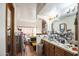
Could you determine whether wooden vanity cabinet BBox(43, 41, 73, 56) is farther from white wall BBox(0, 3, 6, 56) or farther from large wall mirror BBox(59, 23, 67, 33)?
white wall BBox(0, 3, 6, 56)

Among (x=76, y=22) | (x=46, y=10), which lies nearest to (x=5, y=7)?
(x=46, y=10)

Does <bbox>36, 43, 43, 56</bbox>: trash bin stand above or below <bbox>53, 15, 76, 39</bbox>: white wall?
below

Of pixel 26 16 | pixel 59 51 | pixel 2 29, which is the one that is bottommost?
pixel 59 51

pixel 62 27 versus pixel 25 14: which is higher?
pixel 25 14

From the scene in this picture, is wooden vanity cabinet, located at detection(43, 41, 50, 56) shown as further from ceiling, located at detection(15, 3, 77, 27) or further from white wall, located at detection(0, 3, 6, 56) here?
white wall, located at detection(0, 3, 6, 56)

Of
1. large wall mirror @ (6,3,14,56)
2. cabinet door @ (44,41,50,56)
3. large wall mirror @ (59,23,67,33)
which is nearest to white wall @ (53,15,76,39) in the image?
large wall mirror @ (59,23,67,33)

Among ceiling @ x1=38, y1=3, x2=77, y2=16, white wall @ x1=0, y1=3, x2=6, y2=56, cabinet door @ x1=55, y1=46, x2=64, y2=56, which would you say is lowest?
cabinet door @ x1=55, y1=46, x2=64, y2=56

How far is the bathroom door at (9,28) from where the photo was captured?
1416mm

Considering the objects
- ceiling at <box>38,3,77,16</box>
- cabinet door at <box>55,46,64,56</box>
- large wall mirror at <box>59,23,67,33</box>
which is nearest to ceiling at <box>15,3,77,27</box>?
ceiling at <box>38,3,77,16</box>

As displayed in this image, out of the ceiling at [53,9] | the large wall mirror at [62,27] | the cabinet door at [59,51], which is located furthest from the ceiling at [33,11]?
the cabinet door at [59,51]

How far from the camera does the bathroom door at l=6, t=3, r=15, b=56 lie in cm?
142

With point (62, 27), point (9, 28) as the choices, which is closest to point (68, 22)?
point (62, 27)

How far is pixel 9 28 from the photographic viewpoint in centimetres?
143

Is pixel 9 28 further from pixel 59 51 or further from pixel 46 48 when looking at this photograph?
pixel 59 51
